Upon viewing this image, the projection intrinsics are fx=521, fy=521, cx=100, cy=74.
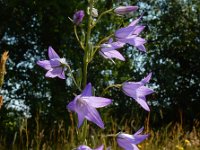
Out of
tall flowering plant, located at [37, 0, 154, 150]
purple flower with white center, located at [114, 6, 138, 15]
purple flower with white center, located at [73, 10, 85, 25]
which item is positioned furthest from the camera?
purple flower with white center, located at [114, 6, 138, 15]

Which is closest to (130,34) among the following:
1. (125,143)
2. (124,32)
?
(124,32)

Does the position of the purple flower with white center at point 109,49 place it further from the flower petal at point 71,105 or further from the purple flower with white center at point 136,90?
the flower petal at point 71,105

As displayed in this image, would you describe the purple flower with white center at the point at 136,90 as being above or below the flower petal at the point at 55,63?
below

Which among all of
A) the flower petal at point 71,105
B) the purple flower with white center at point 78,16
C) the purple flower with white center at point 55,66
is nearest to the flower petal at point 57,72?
the purple flower with white center at point 55,66

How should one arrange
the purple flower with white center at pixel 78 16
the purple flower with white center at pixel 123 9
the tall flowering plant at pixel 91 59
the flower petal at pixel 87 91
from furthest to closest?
the purple flower with white center at pixel 123 9, the purple flower with white center at pixel 78 16, the tall flowering plant at pixel 91 59, the flower petal at pixel 87 91

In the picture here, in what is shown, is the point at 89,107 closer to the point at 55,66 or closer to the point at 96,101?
the point at 96,101

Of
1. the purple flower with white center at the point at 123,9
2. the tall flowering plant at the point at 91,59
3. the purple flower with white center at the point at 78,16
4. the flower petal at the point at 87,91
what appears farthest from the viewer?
the purple flower with white center at the point at 123,9

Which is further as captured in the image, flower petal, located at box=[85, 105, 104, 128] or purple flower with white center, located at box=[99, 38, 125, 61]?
purple flower with white center, located at box=[99, 38, 125, 61]

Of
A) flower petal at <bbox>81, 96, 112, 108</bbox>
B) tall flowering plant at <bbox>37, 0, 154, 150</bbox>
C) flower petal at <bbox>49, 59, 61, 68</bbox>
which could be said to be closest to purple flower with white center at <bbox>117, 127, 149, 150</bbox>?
tall flowering plant at <bbox>37, 0, 154, 150</bbox>

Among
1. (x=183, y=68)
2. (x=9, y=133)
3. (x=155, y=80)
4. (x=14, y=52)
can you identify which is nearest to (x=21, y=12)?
(x=14, y=52)

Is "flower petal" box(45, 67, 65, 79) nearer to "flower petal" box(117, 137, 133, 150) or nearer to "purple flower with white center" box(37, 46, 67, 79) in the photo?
"purple flower with white center" box(37, 46, 67, 79)

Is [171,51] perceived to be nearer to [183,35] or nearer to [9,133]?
[183,35]
